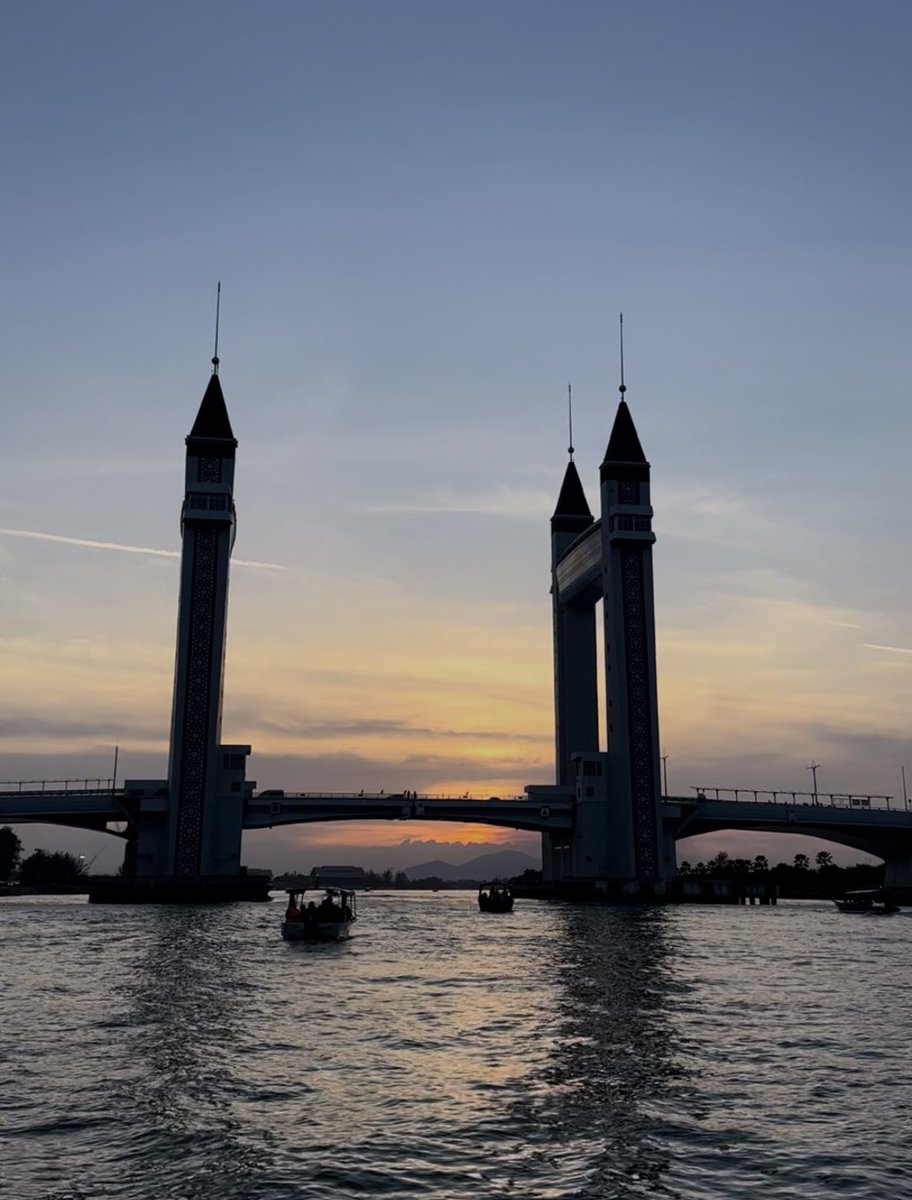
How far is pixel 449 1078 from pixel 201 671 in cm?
9495

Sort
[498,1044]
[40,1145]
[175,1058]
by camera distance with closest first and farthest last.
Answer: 1. [40,1145]
2. [175,1058]
3. [498,1044]

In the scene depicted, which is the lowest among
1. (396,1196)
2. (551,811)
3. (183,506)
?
(396,1196)

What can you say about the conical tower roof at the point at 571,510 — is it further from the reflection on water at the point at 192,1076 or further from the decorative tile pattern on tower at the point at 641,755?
the reflection on water at the point at 192,1076

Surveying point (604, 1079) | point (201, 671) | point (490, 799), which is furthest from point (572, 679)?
point (604, 1079)

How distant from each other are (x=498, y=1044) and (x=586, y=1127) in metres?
9.78

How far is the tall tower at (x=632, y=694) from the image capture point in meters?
126

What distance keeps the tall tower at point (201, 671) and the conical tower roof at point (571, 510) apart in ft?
173

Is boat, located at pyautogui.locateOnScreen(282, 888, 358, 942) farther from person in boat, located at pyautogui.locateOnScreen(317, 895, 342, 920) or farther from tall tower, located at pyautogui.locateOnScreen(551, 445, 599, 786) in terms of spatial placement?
tall tower, located at pyautogui.locateOnScreen(551, 445, 599, 786)

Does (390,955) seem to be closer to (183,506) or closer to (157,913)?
(157,913)

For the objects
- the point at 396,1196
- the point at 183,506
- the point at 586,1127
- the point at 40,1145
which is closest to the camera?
the point at 396,1196

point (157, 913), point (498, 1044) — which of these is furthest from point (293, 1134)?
point (157, 913)

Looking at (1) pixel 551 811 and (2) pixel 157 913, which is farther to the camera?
(1) pixel 551 811

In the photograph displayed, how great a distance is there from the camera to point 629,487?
133250 mm

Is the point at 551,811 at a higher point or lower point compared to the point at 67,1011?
higher
